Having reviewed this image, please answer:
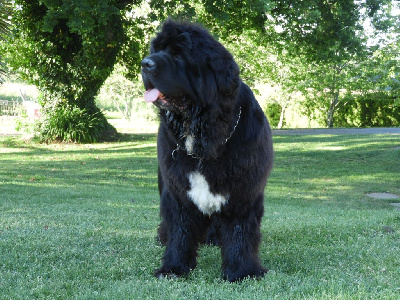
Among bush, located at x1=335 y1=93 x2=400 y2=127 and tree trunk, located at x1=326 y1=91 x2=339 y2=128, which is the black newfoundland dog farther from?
bush, located at x1=335 y1=93 x2=400 y2=127

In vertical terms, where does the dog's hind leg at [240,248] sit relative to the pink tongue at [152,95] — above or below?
below

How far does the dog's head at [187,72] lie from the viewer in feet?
10.6

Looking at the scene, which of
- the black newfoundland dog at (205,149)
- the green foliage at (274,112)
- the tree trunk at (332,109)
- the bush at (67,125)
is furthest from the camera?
the green foliage at (274,112)

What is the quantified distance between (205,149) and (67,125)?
56.0 feet

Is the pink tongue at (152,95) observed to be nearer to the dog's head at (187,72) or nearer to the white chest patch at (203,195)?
the dog's head at (187,72)

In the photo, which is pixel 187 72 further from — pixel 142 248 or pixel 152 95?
pixel 142 248

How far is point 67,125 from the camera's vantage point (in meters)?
19.6

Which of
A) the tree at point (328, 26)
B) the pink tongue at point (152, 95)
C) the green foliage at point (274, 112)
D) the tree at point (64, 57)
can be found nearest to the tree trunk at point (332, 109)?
the green foliage at point (274, 112)

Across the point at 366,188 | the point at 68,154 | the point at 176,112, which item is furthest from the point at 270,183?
the point at 176,112

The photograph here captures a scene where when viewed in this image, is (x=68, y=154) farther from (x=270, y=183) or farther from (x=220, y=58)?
(x=220, y=58)

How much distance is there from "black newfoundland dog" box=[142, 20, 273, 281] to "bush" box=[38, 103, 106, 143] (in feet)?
53.2

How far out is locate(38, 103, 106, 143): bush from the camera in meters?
19.4

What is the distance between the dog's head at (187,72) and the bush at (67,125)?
55.3 ft

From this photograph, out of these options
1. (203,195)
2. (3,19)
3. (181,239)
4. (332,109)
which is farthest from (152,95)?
(332,109)
